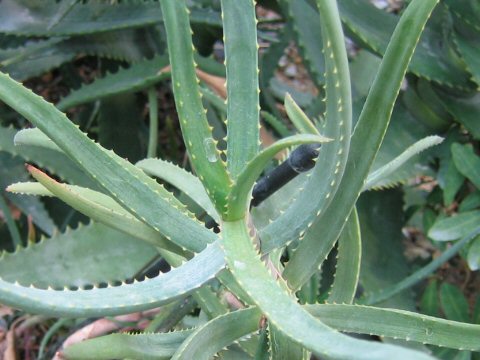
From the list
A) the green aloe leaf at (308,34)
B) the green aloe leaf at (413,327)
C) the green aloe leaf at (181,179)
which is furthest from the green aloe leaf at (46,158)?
the green aloe leaf at (413,327)

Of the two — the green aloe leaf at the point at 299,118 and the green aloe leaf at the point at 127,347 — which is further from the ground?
the green aloe leaf at the point at 299,118

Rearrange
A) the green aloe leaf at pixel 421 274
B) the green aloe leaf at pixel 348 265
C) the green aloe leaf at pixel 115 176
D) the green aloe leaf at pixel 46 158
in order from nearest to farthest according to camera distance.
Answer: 1. the green aloe leaf at pixel 115 176
2. the green aloe leaf at pixel 348 265
3. the green aloe leaf at pixel 421 274
4. the green aloe leaf at pixel 46 158

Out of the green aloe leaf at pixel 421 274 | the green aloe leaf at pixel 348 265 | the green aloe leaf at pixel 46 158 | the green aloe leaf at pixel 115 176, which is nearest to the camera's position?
the green aloe leaf at pixel 115 176

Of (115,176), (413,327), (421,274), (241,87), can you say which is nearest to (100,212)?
(115,176)

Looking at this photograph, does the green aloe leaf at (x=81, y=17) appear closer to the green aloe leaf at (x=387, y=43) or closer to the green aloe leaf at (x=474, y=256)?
the green aloe leaf at (x=387, y=43)

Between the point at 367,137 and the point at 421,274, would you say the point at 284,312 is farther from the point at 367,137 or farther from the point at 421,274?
the point at 421,274
